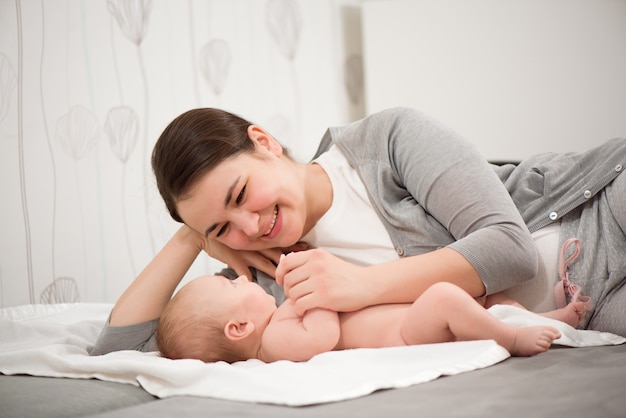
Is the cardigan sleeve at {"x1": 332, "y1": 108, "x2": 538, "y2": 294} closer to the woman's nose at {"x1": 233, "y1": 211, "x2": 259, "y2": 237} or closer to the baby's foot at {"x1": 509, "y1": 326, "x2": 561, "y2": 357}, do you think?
the baby's foot at {"x1": 509, "y1": 326, "x2": 561, "y2": 357}

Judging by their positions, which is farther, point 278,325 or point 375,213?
point 375,213

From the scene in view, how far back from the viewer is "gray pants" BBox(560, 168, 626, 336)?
1327 millimetres

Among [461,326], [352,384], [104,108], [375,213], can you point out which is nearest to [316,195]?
[375,213]

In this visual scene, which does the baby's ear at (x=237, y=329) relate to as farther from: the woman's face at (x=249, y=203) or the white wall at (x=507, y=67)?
the white wall at (x=507, y=67)

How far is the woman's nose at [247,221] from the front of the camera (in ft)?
4.57

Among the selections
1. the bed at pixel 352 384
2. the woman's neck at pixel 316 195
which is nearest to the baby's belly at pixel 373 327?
the bed at pixel 352 384

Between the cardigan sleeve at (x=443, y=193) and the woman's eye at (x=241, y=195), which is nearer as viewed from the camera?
the cardigan sleeve at (x=443, y=193)

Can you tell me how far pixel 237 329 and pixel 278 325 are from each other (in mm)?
92

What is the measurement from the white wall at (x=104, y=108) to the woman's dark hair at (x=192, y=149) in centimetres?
123

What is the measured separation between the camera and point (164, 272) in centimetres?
159

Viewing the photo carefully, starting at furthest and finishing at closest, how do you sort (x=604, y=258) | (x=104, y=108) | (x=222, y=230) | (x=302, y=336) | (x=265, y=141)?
(x=104, y=108) < (x=265, y=141) < (x=222, y=230) < (x=604, y=258) < (x=302, y=336)

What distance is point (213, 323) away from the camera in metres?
1.29

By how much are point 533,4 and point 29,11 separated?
7.67 feet

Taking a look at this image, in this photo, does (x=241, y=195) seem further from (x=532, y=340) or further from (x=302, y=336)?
(x=532, y=340)
